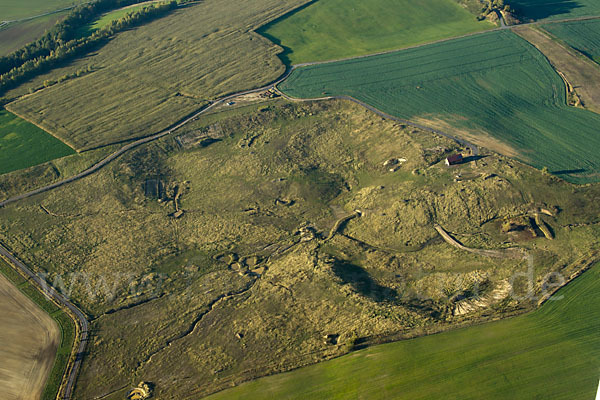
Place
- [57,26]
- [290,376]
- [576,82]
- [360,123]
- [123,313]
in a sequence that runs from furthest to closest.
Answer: [57,26] < [576,82] < [360,123] < [123,313] < [290,376]

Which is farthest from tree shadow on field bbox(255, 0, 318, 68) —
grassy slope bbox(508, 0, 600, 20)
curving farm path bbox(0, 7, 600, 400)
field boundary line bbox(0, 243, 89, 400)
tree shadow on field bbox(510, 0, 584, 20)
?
field boundary line bbox(0, 243, 89, 400)

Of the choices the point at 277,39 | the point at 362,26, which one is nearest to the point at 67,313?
the point at 277,39

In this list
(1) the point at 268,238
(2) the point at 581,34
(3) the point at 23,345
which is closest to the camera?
(3) the point at 23,345

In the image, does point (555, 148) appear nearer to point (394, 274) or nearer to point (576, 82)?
point (576, 82)

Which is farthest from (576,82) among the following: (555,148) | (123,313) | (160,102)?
(123,313)

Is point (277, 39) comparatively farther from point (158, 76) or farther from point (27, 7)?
point (27, 7)

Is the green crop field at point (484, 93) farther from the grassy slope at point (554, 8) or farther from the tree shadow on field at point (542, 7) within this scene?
the grassy slope at point (554, 8)

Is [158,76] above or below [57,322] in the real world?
above

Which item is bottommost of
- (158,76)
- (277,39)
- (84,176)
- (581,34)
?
(84,176)

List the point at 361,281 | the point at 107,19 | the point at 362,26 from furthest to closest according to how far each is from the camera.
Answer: the point at 107,19
the point at 362,26
the point at 361,281
